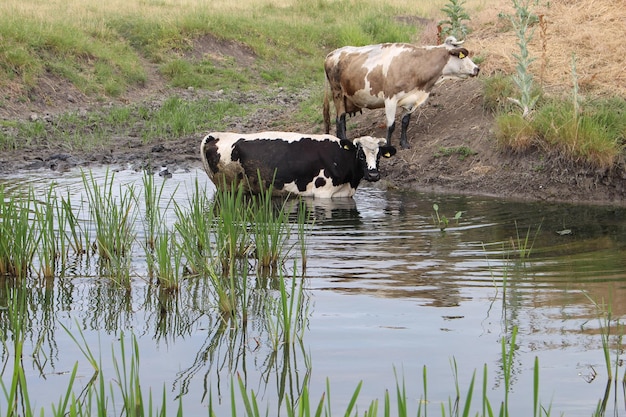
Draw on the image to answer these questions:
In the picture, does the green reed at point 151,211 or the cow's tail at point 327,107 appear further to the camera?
the cow's tail at point 327,107

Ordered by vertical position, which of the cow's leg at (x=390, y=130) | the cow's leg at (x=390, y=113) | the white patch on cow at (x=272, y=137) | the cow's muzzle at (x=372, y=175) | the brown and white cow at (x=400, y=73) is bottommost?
the cow's muzzle at (x=372, y=175)

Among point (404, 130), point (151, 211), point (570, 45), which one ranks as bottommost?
point (151, 211)

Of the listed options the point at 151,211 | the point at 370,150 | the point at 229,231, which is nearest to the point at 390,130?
the point at 370,150

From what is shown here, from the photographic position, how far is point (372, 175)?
38.9 feet

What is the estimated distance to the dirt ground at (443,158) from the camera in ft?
37.8

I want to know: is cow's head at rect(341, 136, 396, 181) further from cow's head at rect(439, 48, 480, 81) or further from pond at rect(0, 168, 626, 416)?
pond at rect(0, 168, 626, 416)

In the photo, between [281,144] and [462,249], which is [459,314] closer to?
[462,249]

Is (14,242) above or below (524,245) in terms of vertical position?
above

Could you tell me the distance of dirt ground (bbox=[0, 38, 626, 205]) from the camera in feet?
37.8

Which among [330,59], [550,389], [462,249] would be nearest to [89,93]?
[330,59]

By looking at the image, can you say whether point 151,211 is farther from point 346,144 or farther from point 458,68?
point 458,68

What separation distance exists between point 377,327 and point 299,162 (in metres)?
5.97

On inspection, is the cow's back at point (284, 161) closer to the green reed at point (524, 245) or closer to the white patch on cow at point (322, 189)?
the white patch on cow at point (322, 189)

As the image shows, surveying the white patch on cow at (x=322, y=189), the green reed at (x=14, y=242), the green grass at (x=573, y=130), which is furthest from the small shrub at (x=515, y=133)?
the green reed at (x=14, y=242)
